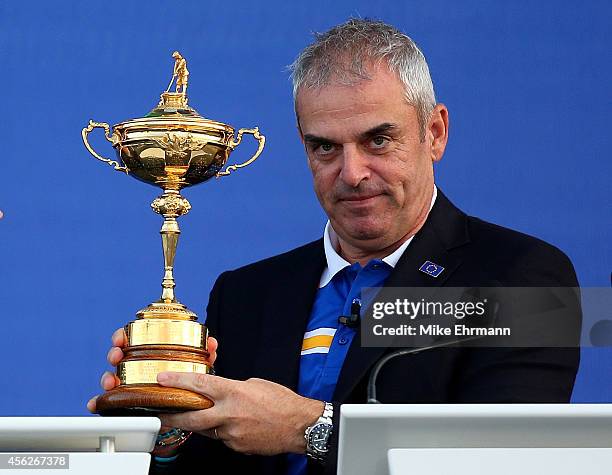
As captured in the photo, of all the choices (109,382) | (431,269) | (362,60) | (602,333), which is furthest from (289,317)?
(602,333)

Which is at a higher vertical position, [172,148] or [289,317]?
[172,148]

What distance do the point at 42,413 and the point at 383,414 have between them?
64.2 inches

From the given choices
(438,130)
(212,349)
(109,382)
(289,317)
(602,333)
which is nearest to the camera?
(602,333)

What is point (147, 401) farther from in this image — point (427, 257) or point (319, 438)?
point (427, 257)

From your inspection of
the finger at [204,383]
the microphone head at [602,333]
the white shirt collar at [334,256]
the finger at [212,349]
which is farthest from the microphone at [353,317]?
the microphone head at [602,333]

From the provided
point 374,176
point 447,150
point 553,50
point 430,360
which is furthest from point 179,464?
point 553,50

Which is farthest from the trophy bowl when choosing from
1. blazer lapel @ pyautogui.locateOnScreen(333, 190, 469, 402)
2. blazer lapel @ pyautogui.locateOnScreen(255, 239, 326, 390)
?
blazer lapel @ pyautogui.locateOnScreen(333, 190, 469, 402)

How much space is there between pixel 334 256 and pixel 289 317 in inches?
6.4

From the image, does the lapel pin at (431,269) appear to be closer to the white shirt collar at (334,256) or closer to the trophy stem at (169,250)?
the white shirt collar at (334,256)

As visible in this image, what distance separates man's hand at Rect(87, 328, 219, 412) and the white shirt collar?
0.94 ft

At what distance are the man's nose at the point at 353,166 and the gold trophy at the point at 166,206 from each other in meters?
0.21

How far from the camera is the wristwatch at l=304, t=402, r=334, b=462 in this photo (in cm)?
204

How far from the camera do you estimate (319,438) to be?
204 centimetres

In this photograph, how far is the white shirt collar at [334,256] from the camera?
248 centimetres
